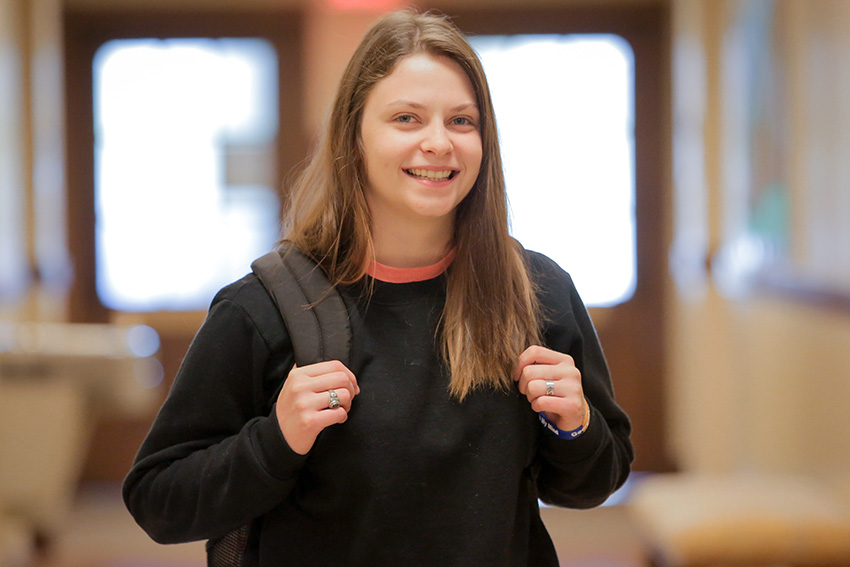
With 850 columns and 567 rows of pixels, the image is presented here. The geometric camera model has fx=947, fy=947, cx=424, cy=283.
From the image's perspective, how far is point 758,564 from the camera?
2.67 m

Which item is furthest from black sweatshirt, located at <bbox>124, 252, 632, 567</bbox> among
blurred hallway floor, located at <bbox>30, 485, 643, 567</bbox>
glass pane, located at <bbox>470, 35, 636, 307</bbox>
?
glass pane, located at <bbox>470, 35, 636, 307</bbox>

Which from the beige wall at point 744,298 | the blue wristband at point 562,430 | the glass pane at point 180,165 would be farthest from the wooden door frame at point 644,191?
the blue wristband at point 562,430

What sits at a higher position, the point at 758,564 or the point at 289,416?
the point at 289,416

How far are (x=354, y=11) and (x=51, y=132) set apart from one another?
68.1 inches

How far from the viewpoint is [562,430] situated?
112 cm

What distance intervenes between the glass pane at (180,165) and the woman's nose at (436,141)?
13.3ft

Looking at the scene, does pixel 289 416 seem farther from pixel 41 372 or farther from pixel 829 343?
pixel 41 372

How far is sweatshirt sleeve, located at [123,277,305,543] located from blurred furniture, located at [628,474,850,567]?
1.88 m

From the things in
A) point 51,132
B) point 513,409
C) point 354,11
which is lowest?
point 513,409

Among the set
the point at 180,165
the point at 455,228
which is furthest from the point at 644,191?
the point at 455,228

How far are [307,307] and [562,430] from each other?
334 millimetres

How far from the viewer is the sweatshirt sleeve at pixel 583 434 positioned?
3.78 ft

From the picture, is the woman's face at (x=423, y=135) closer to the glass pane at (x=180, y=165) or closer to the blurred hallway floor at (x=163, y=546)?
the blurred hallway floor at (x=163, y=546)

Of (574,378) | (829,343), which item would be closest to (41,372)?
(829,343)
